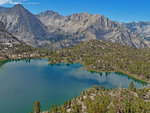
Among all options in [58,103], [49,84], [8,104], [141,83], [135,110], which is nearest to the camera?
[135,110]

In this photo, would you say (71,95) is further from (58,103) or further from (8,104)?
(8,104)

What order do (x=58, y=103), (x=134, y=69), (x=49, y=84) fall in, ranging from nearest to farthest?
1. (x=58, y=103)
2. (x=49, y=84)
3. (x=134, y=69)

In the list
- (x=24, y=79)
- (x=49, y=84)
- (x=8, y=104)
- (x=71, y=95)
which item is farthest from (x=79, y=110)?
(x=24, y=79)

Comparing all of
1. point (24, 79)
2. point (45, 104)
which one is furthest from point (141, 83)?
point (24, 79)

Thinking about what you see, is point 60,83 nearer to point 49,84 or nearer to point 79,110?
point 49,84

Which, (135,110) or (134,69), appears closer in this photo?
(135,110)

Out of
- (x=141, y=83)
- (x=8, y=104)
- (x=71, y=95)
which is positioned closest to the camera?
(x=8, y=104)

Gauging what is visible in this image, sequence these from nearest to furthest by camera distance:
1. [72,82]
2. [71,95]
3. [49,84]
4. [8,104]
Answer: [8,104] → [71,95] → [49,84] → [72,82]

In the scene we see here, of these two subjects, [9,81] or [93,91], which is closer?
[93,91]

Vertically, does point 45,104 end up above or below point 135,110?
below
